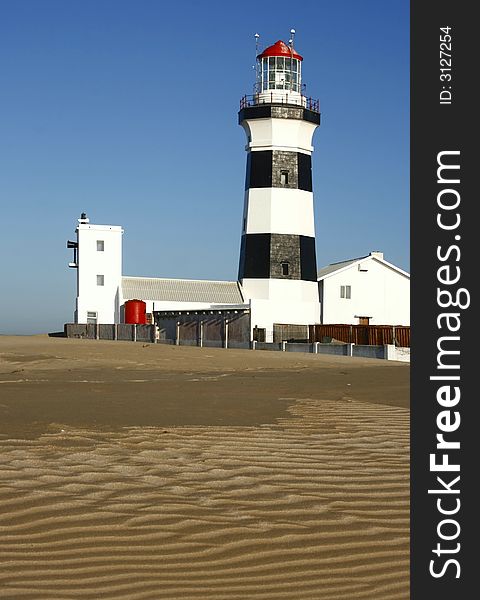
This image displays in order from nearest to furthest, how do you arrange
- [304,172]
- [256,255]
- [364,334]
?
[364,334] → [256,255] → [304,172]

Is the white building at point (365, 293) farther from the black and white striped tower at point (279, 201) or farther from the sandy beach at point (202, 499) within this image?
the sandy beach at point (202, 499)

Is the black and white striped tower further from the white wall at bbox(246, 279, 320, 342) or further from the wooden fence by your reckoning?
the wooden fence

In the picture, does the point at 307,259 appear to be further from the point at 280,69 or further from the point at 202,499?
the point at 202,499

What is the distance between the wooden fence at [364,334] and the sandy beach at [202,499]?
21.7 meters

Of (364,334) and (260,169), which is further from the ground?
(260,169)

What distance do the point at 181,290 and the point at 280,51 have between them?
13.4m

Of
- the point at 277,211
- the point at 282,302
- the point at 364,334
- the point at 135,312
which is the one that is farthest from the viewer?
the point at 135,312

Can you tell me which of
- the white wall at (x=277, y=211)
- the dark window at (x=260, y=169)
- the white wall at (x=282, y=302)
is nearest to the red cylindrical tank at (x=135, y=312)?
the white wall at (x=282, y=302)

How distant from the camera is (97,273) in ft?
157

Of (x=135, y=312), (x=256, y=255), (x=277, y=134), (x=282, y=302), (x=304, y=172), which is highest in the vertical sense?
(x=277, y=134)

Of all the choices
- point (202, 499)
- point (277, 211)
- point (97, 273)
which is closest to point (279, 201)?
point (277, 211)

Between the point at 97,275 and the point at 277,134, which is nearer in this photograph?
the point at 277,134

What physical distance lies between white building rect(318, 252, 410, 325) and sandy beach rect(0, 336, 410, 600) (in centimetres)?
3294

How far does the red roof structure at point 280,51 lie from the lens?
42.9 metres
